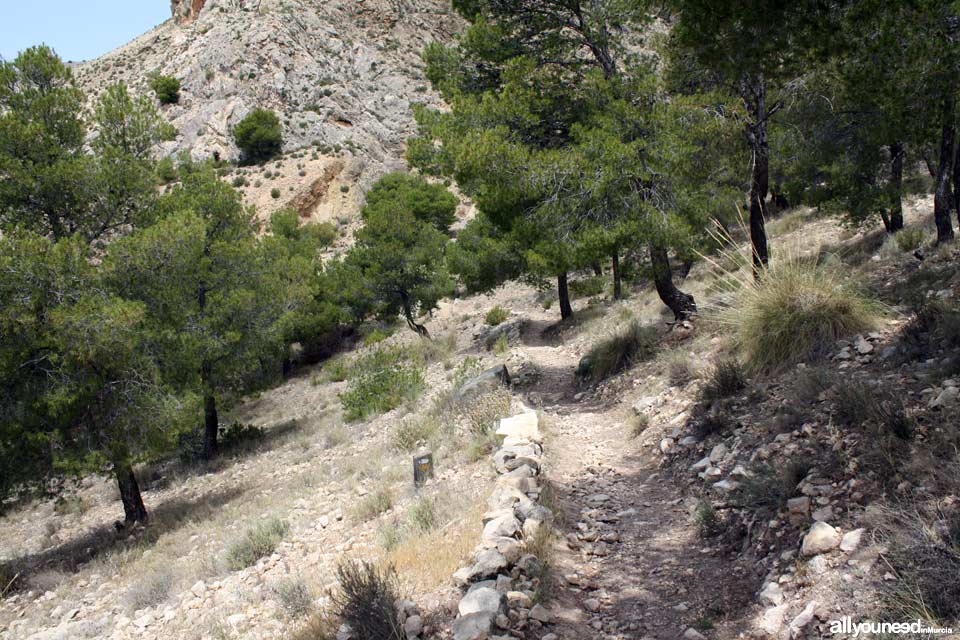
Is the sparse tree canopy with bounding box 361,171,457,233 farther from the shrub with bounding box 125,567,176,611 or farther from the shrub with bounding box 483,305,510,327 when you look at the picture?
the shrub with bounding box 125,567,176,611

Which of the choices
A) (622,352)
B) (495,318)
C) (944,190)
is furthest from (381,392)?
(944,190)

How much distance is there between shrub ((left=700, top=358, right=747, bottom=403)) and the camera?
6582mm

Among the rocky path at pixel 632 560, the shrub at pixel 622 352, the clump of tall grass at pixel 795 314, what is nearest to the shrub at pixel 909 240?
the shrub at pixel 622 352

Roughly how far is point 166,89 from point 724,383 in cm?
5208

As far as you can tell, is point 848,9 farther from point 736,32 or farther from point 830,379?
point 830,379

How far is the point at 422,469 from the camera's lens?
→ 7.54 meters

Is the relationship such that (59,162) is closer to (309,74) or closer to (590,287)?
(590,287)

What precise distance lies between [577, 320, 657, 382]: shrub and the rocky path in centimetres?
298

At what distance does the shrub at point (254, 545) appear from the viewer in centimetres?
688

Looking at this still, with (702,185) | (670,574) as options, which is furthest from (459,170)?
(670,574)

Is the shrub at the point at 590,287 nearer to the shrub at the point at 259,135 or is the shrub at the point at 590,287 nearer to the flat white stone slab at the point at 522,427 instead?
the flat white stone slab at the point at 522,427

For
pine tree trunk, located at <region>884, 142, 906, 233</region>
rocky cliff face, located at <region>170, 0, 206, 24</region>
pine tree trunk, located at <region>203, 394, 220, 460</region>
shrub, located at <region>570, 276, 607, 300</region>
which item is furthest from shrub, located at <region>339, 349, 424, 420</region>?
rocky cliff face, located at <region>170, 0, 206, 24</region>

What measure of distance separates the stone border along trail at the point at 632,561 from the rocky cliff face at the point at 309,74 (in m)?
38.9

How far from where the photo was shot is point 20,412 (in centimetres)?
960
